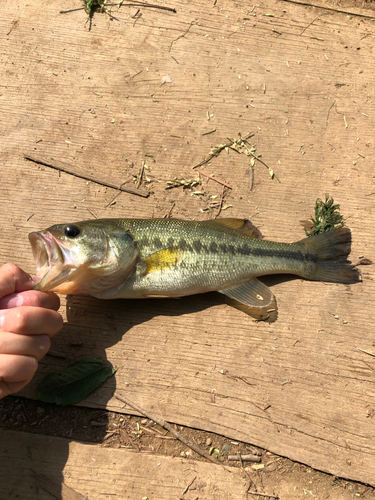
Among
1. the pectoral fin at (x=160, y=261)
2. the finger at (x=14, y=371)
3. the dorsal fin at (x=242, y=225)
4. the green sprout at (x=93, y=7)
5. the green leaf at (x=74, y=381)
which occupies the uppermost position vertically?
the green sprout at (x=93, y=7)

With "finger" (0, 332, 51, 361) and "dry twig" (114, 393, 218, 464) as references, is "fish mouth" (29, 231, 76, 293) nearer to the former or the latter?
"finger" (0, 332, 51, 361)

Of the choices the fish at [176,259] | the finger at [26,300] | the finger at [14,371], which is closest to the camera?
the finger at [14,371]

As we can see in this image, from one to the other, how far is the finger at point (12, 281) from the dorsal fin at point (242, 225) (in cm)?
193

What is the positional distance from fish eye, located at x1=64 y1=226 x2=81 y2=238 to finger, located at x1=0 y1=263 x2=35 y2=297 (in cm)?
52

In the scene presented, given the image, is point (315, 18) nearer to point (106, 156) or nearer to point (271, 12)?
point (271, 12)

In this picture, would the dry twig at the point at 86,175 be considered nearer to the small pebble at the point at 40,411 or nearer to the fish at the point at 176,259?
the fish at the point at 176,259

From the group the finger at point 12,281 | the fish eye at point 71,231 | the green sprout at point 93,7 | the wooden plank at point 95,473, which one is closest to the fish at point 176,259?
the fish eye at point 71,231

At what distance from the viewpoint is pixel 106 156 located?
425cm

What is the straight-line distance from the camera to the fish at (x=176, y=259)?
3184mm

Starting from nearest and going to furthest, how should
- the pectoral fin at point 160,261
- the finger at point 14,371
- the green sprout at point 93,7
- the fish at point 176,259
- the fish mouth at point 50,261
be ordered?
the finger at point 14,371 < the fish mouth at point 50,261 < the fish at point 176,259 < the pectoral fin at point 160,261 < the green sprout at point 93,7

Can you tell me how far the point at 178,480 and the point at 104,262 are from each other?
2.08 metres

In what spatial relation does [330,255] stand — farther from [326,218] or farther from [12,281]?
[12,281]

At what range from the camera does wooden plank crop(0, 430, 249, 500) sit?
3115 millimetres

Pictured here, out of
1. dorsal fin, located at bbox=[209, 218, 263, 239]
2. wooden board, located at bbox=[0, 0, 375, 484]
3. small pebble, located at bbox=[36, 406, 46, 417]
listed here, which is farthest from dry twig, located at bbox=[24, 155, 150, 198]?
small pebble, located at bbox=[36, 406, 46, 417]
